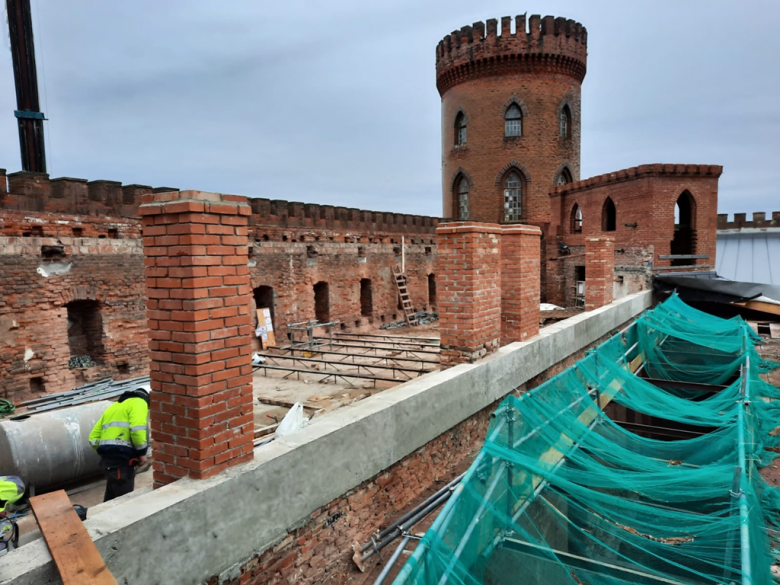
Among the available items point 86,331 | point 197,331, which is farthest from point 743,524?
point 86,331

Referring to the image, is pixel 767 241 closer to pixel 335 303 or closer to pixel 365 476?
pixel 335 303

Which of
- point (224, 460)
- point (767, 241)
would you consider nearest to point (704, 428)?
point (224, 460)

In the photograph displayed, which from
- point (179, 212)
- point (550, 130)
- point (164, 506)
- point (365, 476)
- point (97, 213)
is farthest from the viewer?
point (550, 130)

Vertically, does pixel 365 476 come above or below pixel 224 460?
below

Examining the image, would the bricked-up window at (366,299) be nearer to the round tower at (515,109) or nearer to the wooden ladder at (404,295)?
the wooden ladder at (404,295)

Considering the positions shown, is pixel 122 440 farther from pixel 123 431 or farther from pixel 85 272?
pixel 85 272

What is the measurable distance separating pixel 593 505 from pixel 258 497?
8.58 ft

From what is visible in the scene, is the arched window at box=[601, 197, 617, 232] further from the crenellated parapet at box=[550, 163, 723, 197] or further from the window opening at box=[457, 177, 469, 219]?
the window opening at box=[457, 177, 469, 219]

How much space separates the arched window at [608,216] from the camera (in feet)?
76.8

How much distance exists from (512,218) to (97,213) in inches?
821

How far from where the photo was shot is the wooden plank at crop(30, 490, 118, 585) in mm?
2590

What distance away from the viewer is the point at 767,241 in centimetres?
2770

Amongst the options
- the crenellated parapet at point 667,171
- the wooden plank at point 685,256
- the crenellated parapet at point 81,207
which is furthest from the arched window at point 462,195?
the crenellated parapet at point 81,207

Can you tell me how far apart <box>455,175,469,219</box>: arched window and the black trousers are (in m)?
25.0
